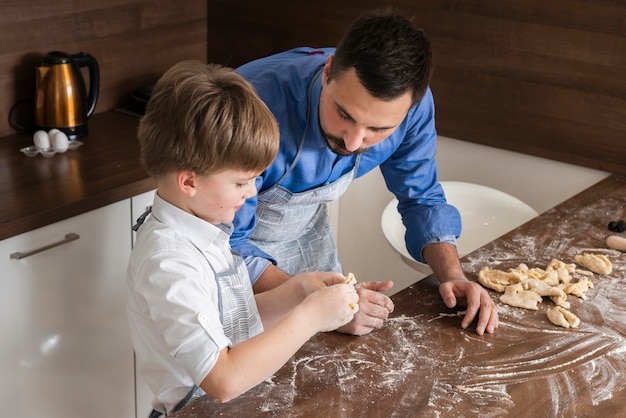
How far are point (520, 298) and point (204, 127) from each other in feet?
2.50

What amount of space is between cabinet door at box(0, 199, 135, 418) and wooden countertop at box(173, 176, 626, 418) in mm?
763

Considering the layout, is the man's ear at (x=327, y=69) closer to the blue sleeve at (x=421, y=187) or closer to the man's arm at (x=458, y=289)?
the blue sleeve at (x=421, y=187)

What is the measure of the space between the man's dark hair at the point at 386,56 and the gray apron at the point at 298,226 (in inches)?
7.6

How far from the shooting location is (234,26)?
9.34ft

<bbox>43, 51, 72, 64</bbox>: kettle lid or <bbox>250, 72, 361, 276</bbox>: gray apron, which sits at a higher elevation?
<bbox>43, 51, 72, 64</bbox>: kettle lid

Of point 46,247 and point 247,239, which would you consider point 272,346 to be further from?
point 46,247

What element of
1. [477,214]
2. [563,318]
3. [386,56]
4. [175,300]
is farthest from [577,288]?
[175,300]

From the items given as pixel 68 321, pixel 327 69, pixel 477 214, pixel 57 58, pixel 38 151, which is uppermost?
pixel 327 69

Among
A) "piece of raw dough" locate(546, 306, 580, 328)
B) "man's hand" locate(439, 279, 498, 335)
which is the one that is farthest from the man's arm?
"piece of raw dough" locate(546, 306, 580, 328)

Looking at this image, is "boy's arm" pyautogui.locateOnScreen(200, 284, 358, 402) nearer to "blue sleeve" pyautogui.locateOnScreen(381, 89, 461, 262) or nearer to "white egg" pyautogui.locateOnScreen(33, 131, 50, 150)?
"blue sleeve" pyautogui.locateOnScreen(381, 89, 461, 262)

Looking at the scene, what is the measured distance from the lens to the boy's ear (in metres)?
1.23

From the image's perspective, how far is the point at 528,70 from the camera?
234 cm

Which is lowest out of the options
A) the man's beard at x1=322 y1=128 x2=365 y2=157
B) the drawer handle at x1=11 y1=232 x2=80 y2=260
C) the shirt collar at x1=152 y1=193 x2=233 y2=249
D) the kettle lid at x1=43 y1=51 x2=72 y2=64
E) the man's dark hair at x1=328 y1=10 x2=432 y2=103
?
the drawer handle at x1=11 y1=232 x2=80 y2=260

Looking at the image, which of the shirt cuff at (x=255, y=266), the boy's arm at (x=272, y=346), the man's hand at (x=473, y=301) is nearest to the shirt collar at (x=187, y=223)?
the boy's arm at (x=272, y=346)
